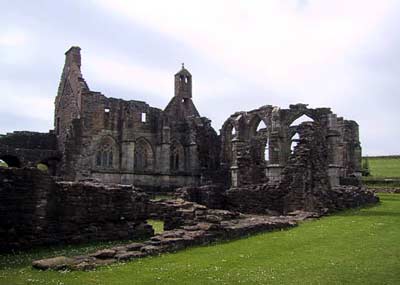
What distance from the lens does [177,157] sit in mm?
46375

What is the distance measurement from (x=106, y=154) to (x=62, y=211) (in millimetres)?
27867

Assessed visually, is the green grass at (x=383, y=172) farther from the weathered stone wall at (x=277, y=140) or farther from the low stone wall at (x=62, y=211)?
the low stone wall at (x=62, y=211)

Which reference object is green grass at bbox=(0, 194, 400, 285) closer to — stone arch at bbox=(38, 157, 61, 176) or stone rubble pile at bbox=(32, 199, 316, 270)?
stone rubble pile at bbox=(32, 199, 316, 270)

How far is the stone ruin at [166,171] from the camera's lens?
13.5 metres

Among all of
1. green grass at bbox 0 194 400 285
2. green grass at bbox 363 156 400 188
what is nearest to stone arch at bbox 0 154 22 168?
green grass at bbox 0 194 400 285

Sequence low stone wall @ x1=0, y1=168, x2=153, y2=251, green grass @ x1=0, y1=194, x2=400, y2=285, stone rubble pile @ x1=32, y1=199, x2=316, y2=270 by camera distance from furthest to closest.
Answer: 1. low stone wall @ x1=0, y1=168, x2=153, y2=251
2. stone rubble pile @ x1=32, y1=199, x2=316, y2=270
3. green grass @ x1=0, y1=194, x2=400, y2=285

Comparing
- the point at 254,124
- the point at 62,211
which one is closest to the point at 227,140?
the point at 254,124

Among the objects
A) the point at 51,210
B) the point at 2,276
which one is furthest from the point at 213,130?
the point at 2,276

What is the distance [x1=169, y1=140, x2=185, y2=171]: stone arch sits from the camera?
45.8 metres

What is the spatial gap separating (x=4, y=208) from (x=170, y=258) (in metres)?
5.30

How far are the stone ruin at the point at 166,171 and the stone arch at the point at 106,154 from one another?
9cm

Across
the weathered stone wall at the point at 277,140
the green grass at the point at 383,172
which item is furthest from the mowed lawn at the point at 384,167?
the weathered stone wall at the point at 277,140

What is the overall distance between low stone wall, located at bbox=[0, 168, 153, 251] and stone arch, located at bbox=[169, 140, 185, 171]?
96.4 ft

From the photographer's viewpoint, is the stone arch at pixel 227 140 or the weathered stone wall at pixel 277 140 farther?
the stone arch at pixel 227 140
